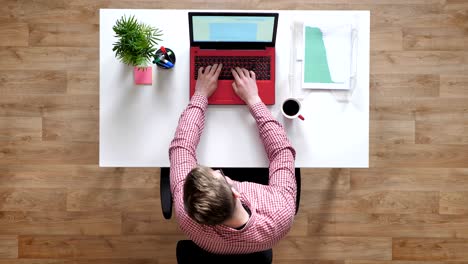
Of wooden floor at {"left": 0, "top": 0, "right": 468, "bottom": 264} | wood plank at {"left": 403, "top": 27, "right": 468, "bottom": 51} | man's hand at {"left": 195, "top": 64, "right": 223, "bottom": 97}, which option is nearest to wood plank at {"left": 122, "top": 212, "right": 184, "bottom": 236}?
wooden floor at {"left": 0, "top": 0, "right": 468, "bottom": 264}

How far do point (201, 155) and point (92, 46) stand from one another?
1.05m

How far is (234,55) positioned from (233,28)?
0.11 m

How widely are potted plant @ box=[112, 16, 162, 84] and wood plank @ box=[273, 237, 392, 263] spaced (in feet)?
4.16

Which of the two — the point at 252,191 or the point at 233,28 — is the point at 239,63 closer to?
the point at 233,28

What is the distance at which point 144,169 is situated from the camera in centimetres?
223

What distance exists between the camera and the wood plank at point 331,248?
7.34 ft

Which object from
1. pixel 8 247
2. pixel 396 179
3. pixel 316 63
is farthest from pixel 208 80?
pixel 8 247

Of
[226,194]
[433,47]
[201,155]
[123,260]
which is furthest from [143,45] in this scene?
[433,47]

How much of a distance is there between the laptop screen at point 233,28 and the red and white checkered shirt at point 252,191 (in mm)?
237

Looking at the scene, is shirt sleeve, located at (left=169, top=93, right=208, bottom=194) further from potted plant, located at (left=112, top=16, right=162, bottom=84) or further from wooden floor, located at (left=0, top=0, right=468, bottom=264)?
wooden floor, located at (left=0, top=0, right=468, bottom=264)

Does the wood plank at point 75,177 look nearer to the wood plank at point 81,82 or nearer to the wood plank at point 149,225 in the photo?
the wood plank at point 149,225

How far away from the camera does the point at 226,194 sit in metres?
1.15

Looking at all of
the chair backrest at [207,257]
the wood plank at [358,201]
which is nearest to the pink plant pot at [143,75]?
the chair backrest at [207,257]

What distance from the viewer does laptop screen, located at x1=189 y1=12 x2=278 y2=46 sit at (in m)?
1.49
